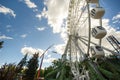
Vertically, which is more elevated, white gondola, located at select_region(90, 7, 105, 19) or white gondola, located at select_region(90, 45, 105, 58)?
white gondola, located at select_region(90, 7, 105, 19)

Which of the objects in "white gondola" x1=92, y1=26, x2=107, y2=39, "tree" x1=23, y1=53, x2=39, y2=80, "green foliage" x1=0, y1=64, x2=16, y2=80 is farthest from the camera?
"tree" x1=23, y1=53, x2=39, y2=80

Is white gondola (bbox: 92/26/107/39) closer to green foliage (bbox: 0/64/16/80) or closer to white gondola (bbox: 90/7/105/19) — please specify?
white gondola (bbox: 90/7/105/19)

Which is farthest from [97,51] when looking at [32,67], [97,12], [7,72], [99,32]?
[32,67]

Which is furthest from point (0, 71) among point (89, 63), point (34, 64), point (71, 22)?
point (34, 64)

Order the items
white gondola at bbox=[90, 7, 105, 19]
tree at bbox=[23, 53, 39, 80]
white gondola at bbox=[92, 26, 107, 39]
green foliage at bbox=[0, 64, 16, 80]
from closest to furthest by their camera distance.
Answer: green foliage at bbox=[0, 64, 16, 80] → white gondola at bbox=[92, 26, 107, 39] → white gondola at bbox=[90, 7, 105, 19] → tree at bbox=[23, 53, 39, 80]

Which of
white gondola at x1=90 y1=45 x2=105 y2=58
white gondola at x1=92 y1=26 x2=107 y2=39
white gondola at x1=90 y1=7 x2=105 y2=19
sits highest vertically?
white gondola at x1=90 y1=7 x2=105 y2=19

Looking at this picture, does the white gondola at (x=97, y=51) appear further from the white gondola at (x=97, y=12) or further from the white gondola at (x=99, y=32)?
the white gondola at (x=97, y=12)

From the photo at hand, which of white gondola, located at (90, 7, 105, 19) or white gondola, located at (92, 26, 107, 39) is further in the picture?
white gondola, located at (90, 7, 105, 19)

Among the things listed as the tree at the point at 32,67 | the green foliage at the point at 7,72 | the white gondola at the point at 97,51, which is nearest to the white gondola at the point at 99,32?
the white gondola at the point at 97,51

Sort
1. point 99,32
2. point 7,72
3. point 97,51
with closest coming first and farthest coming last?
point 7,72, point 99,32, point 97,51

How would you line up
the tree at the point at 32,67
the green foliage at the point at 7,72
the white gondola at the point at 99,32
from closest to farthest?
the green foliage at the point at 7,72, the white gondola at the point at 99,32, the tree at the point at 32,67

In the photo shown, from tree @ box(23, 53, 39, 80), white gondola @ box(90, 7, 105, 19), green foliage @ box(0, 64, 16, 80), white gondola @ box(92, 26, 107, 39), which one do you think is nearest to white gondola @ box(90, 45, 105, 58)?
white gondola @ box(92, 26, 107, 39)

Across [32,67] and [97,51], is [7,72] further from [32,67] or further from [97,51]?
[32,67]

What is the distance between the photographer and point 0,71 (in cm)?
499
